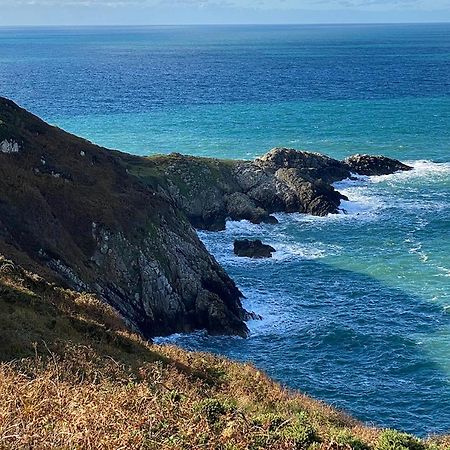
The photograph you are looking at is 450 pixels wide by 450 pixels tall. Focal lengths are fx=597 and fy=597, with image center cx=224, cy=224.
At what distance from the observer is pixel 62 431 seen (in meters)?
11.3

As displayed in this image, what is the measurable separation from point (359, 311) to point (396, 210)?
27611 mm

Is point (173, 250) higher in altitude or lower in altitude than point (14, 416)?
lower

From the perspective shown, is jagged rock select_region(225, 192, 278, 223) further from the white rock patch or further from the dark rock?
the white rock patch

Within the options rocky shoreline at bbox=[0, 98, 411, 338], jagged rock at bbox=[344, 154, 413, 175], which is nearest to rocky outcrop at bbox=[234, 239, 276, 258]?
rocky shoreline at bbox=[0, 98, 411, 338]

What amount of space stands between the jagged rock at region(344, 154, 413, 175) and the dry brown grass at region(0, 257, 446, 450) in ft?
213

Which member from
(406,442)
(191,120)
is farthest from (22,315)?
(191,120)

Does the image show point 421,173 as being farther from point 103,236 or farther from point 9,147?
point 9,147

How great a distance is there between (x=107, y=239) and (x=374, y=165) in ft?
183

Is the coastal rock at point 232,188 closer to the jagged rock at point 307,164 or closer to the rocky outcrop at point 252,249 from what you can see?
the jagged rock at point 307,164

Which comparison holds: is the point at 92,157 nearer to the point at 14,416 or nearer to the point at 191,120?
the point at 14,416

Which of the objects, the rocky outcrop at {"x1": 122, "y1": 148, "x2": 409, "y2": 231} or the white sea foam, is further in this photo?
the white sea foam

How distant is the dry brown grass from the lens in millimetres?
11961

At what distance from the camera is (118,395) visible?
47.8ft

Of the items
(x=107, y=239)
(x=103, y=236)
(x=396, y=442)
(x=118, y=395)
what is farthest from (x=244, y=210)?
(x=118, y=395)
